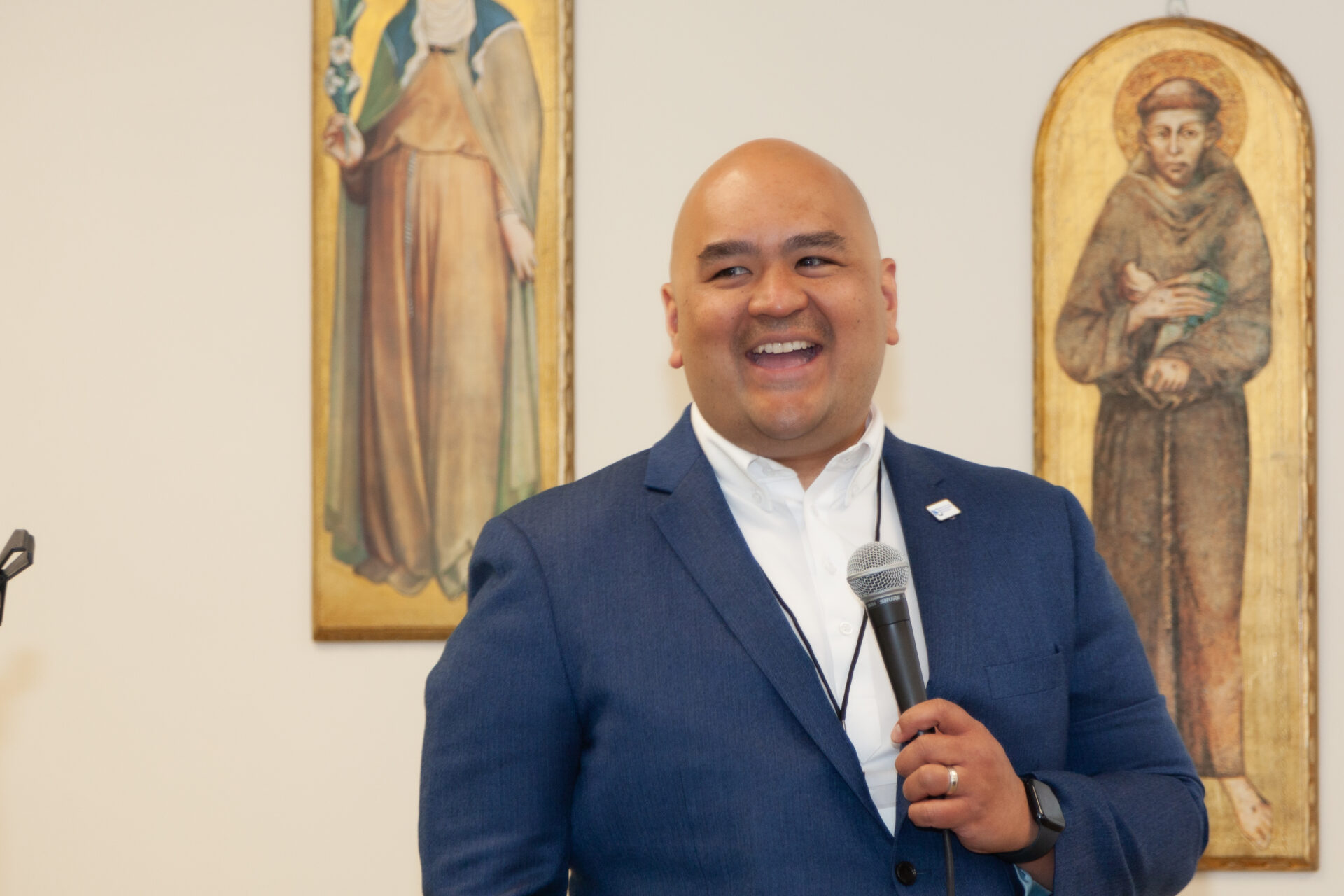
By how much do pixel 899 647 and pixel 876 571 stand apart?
88 millimetres

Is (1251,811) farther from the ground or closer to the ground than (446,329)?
closer to the ground

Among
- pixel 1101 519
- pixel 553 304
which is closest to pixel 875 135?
pixel 553 304

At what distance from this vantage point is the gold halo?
2.87m

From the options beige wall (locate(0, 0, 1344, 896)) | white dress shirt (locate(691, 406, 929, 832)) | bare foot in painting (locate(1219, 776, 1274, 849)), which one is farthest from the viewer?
beige wall (locate(0, 0, 1344, 896))

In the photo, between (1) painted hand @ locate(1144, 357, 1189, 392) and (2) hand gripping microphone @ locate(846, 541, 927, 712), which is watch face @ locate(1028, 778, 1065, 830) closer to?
(2) hand gripping microphone @ locate(846, 541, 927, 712)

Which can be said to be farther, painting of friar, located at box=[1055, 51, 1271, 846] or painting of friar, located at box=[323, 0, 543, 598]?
painting of friar, located at box=[323, 0, 543, 598]

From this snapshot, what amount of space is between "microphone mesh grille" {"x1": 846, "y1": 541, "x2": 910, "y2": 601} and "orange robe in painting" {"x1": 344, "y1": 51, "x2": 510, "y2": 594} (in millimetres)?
1787

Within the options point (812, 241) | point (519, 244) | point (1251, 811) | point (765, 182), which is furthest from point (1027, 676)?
point (519, 244)

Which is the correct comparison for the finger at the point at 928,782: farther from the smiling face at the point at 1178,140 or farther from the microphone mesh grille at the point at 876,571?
the smiling face at the point at 1178,140

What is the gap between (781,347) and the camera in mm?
1525

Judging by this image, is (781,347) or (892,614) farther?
(781,347)

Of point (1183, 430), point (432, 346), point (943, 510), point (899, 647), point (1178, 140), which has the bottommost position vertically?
point (899, 647)

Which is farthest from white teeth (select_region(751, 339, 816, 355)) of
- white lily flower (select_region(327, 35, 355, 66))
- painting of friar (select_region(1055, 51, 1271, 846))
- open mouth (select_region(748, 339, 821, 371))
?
white lily flower (select_region(327, 35, 355, 66))

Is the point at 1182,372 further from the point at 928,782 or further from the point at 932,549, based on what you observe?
the point at 928,782
